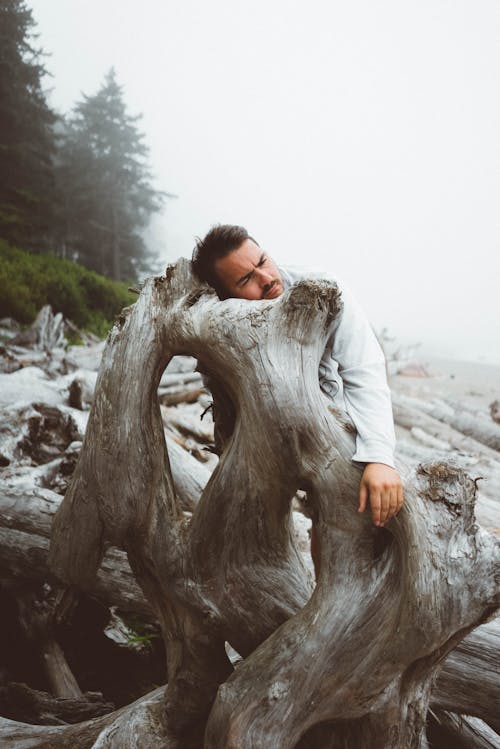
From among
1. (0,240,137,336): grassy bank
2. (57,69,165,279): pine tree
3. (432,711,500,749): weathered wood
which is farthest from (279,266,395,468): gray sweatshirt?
(57,69,165,279): pine tree

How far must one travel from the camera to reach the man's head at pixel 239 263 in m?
1.85

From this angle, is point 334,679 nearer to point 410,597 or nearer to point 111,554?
point 410,597

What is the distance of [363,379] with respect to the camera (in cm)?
160

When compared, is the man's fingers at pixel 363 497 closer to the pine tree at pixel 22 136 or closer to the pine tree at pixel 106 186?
the pine tree at pixel 22 136

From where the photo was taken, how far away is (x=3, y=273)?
26.5 ft

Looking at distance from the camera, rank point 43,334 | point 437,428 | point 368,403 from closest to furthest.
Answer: point 368,403
point 43,334
point 437,428

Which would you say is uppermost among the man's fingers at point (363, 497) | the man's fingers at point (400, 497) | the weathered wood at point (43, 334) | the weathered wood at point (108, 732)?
the man's fingers at point (400, 497)

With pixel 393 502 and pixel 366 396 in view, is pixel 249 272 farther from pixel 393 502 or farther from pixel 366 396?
pixel 393 502

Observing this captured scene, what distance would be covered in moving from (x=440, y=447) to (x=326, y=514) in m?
6.58

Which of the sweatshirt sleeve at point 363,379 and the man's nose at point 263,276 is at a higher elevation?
the man's nose at point 263,276

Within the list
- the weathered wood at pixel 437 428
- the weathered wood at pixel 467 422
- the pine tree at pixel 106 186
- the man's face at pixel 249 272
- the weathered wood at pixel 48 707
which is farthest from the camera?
the pine tree at pixel 106 186

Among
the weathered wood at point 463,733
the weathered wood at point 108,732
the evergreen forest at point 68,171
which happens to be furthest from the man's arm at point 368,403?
the evergreen forest at point 68,171

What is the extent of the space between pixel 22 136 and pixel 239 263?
12.1 m

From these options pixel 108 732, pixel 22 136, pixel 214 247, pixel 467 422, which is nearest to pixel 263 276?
pixel 214 247
